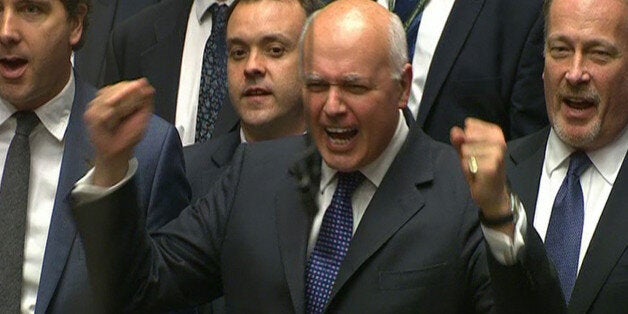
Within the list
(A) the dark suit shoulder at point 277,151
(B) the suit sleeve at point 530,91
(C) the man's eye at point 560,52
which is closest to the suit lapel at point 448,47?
(B) the suit sleeve at point 530,91

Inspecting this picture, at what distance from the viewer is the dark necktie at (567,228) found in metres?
4.65

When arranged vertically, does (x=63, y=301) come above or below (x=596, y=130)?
below

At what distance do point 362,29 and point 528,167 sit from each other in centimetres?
67

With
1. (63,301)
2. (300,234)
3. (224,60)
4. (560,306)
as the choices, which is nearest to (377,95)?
(300,234)

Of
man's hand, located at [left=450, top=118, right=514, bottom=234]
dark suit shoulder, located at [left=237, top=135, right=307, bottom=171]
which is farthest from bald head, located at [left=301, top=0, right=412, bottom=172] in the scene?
man's hand, located at [left=450, top=118, right=514, bottom=234]

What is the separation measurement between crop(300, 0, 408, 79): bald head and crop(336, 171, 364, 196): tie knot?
253 mm

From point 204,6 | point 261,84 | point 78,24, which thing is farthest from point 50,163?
point 204,6

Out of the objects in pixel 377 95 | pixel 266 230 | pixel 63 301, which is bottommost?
pixel 63 301

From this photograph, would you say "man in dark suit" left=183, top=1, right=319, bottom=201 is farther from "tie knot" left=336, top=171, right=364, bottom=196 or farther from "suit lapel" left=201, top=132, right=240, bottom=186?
"tie knot" left=336, top=171, right=364, bottom=196

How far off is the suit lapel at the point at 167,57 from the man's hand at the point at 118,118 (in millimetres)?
1549

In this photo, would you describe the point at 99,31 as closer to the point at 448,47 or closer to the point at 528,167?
the point at 448,47

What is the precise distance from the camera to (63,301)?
4.76m

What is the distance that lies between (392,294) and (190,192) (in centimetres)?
93

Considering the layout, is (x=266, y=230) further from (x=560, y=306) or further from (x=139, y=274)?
(x=560, y=306)
